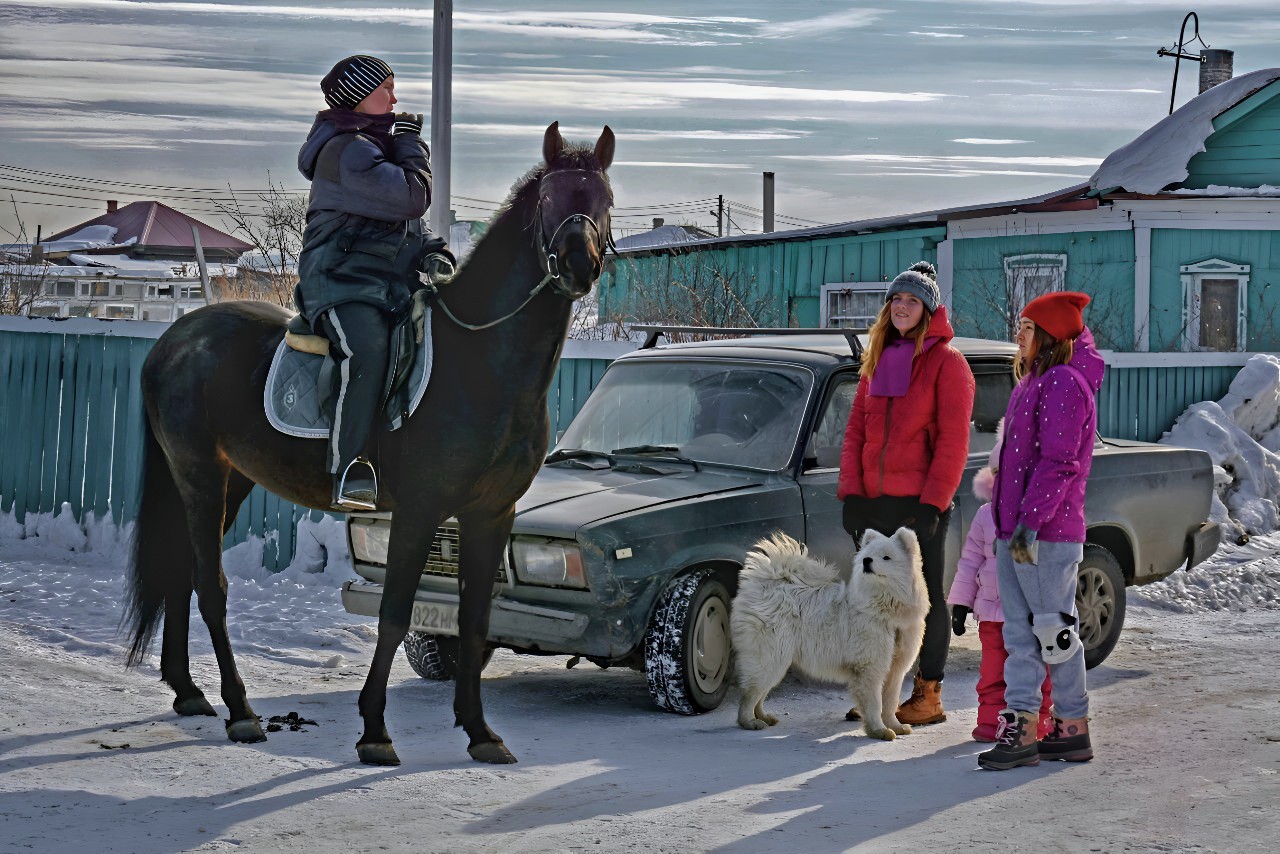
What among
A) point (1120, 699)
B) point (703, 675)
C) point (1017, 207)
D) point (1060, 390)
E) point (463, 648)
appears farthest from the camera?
point (1017, 207)

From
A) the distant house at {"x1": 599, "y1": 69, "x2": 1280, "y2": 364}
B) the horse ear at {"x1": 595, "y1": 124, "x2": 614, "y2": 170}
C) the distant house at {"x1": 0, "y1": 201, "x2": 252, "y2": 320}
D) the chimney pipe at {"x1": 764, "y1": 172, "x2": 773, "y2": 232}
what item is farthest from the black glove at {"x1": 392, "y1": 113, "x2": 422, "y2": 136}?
the chimney pipe at {"x1": 764, "y1": 172, "x2": 773, "y2": 232}

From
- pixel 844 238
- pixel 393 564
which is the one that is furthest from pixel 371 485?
pixel 844 238

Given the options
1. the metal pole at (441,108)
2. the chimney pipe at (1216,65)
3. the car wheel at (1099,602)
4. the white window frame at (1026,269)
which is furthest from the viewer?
the chimney pipe at (1216,65)

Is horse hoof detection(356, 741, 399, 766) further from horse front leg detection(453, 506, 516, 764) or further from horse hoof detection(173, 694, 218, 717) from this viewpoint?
horse hoof detection(173, 694, 218, 717)

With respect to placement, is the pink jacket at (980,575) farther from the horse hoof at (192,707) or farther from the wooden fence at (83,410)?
the wooden fence at (83,410)

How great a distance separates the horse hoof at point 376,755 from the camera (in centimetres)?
636

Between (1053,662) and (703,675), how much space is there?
1.85m

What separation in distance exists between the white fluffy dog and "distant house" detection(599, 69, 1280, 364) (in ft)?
48.2

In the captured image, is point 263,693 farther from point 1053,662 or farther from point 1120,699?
point 1120,699

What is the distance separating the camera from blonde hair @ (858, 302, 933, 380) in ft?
24.4

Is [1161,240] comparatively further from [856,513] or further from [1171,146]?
[856,513]

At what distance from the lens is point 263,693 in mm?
8008

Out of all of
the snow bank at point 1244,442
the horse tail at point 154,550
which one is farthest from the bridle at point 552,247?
the snow bank at point 1244,442

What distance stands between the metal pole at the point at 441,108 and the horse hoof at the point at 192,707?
7.25 metres
